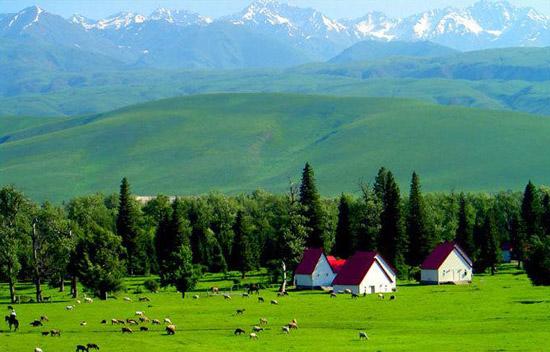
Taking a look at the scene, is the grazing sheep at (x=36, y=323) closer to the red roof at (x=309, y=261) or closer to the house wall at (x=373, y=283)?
the house wall at (x=373, y=283)

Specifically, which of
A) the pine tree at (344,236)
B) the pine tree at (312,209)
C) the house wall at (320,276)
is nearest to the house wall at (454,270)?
the house wall at (320,276)

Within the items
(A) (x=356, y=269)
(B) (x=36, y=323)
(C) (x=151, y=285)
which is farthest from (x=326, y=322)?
(C) (x=151, y=285)

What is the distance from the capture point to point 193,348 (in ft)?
206

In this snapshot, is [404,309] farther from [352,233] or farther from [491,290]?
[352,233]

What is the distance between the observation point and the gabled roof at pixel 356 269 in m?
105

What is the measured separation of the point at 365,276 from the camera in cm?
10475

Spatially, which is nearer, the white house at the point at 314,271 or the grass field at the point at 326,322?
the grass field at the point at 326,322

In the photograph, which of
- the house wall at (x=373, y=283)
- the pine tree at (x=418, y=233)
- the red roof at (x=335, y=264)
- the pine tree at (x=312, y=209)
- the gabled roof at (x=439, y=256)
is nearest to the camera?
the house wall at (x=373, y=283)

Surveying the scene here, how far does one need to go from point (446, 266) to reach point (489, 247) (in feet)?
52.1

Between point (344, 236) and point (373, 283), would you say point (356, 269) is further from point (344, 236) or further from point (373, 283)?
point (344, 236)

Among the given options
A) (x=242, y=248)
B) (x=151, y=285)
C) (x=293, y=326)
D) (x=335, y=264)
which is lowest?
(x=293, y=326)

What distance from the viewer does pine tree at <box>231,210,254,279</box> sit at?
134 m

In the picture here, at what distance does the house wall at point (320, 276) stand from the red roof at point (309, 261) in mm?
367

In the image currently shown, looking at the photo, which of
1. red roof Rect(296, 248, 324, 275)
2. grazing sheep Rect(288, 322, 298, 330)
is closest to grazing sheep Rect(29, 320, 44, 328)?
grazing sheep Rect(288, 322, 298, 330)
